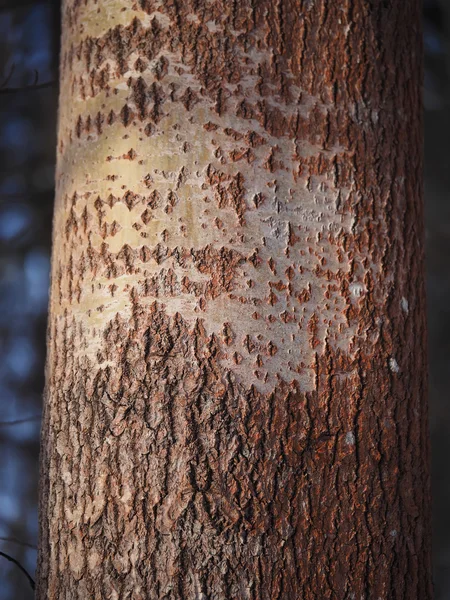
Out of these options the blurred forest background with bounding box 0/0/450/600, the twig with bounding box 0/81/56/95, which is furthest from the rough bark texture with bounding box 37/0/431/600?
the twig with bounding box 0/81/56/95

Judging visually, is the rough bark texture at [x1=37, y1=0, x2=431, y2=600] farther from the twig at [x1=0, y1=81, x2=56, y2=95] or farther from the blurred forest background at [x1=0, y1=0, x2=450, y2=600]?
the twig at [x1=0, y1=81, x2=56, y2=95]

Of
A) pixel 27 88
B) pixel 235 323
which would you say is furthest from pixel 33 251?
pixel 235 323

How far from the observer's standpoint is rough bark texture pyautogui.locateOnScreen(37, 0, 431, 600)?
3.16 feet

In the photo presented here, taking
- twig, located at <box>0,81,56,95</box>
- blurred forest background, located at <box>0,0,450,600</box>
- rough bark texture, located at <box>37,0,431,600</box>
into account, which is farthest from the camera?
twig, located at <box>0,81,56,95</box>

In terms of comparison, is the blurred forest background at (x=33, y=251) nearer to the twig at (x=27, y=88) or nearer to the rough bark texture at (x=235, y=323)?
the twig at (x=27, y=88)

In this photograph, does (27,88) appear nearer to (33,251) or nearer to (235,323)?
(33,251)

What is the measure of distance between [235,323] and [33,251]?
1247 mm

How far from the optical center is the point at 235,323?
3.25 ft

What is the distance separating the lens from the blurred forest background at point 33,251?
6.29 feet

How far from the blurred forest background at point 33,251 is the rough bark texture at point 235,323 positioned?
0.89 meters

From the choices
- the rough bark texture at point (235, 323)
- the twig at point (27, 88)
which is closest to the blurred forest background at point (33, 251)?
the twig at point (27, 88)

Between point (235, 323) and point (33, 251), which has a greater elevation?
point (33, 251)

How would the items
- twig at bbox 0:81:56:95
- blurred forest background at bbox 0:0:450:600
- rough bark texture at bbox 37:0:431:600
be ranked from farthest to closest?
twig at bbox 0:81:56:95 < blurred forest background at bbox 0:0:450:600 < rough bark texture at bbox 37:0:431:600

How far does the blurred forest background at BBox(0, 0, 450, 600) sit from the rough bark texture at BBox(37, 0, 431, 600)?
891 millimetres
